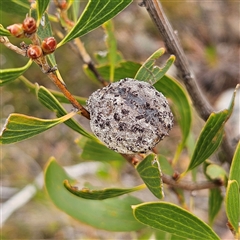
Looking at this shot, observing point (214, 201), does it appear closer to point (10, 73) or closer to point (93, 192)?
point (93, 192)

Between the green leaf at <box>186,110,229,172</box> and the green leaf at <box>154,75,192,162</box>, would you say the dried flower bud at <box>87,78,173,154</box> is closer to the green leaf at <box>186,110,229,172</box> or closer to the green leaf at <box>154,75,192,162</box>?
the green leaf at <box>186,110,229,172</box>

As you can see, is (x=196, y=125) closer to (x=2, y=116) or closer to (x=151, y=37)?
(x=151, y=37)

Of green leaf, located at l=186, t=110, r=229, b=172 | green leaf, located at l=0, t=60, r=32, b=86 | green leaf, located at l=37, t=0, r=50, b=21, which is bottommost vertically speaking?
green leaf, located at l=186, t=110, r=229, b=172

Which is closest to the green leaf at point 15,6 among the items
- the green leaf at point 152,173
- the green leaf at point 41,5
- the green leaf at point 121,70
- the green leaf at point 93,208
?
the green leaf at point 121,70

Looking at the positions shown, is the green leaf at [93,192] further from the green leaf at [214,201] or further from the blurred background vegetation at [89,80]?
the blurred background vegetation at [89,80]

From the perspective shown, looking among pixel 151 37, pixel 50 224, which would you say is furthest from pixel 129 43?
pixel 50 224

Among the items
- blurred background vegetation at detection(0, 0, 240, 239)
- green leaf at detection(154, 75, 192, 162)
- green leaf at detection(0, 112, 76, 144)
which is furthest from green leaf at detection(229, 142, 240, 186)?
blurred background vegetation at detection(0, 0, 240, 239)

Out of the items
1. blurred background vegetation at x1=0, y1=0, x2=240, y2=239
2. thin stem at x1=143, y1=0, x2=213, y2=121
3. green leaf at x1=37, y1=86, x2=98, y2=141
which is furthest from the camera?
blurred background vegetation at x1=0, y1=0, x2=240, y2=239
